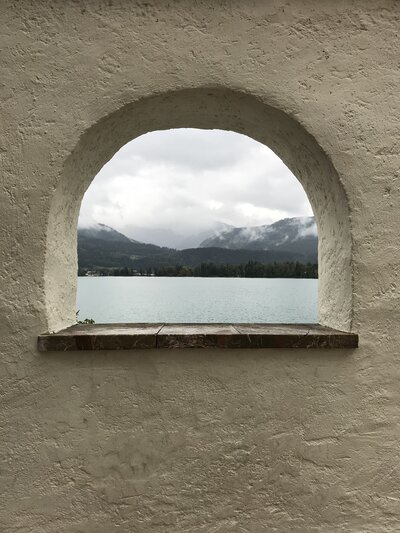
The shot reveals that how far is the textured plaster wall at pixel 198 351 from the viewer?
231 centimetres

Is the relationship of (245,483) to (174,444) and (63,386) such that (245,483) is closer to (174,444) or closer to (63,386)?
(174,444)

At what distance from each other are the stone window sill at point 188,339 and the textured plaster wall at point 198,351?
3.1 inches

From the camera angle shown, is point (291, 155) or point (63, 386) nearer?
point (63, 386)

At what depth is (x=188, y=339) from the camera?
2307mm

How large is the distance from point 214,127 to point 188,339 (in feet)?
4.77

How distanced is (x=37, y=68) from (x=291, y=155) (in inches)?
61.0

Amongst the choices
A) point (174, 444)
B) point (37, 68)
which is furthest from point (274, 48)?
point (174, 444)

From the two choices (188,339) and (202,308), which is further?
(202,308)

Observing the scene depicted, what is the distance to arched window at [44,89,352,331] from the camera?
7.96ft

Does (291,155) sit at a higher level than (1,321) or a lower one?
higher

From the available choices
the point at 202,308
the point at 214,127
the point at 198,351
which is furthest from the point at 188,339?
the point at 202,308

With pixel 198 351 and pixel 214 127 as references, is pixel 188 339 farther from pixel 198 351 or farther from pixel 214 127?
pixel 214 127

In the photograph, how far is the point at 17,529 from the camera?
228 cm

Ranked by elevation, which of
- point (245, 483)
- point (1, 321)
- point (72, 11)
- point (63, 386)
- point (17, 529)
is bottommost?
point (17, 529)
